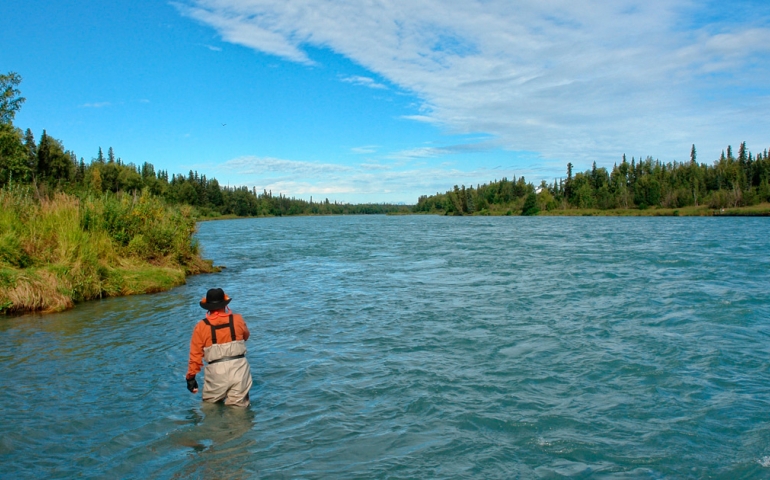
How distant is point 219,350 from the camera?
24.0 feet

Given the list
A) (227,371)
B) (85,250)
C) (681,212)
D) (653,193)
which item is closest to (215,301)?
(227,371)

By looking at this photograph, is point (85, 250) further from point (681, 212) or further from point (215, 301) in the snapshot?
point (681, 212)

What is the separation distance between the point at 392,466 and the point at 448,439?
3.59 ft

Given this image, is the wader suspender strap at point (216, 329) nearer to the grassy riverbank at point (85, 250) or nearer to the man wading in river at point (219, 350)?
the man wading in river at point (219, 350)

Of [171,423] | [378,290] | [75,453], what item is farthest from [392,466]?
[378,290]

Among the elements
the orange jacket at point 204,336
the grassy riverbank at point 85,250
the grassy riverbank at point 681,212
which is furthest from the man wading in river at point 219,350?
the grassy riverbank at point 681,212

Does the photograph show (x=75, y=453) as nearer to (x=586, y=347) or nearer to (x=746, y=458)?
(x=746, y=458)

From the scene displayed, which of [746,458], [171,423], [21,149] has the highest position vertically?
[21,149]

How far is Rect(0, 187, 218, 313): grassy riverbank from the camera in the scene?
606 inches

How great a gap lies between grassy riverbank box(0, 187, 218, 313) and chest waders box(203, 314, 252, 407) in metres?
10.6

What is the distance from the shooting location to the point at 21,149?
5303 cm

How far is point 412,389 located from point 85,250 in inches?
562

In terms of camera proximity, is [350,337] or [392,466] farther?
[350,337]

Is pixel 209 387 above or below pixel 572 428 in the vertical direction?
above
